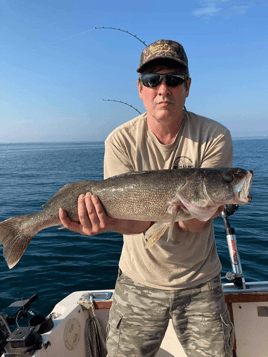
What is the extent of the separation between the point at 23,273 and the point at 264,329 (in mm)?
7521

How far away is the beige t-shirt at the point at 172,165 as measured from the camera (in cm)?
342

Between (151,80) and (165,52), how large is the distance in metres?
0.36

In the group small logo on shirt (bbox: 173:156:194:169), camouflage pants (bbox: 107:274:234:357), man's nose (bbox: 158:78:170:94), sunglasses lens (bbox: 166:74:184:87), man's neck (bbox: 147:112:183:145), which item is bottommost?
camouflage pants (bbox: 107:274:234:357)

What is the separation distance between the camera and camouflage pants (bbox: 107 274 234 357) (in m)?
3.34

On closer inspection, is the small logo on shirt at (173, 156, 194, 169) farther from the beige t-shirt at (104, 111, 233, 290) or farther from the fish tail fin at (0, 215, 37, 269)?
A: the fish tail fin at (0, 215, 37, 269)

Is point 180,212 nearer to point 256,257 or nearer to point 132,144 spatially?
point 132,144

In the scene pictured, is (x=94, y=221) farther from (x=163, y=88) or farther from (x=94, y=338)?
(x=94, y=338)

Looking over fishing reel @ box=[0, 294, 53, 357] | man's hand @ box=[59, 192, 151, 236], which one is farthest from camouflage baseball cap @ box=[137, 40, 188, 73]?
fishing reel @ box=[0, 294, 53, 357]

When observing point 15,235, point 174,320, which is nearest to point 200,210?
point 174,320

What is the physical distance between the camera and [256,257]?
391 inches

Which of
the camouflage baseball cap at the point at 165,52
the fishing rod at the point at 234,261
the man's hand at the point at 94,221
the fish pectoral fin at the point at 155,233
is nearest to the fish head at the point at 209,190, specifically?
the fish pectoral fin at the point at 155,233

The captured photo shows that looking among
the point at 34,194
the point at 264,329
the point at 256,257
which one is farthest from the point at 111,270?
the point at 34,194

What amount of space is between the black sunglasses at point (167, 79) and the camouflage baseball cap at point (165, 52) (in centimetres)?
15

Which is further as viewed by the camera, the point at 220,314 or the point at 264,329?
the point at 264,329
